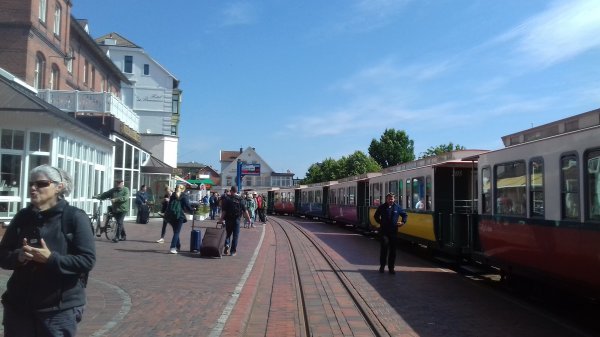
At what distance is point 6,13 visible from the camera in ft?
79.9

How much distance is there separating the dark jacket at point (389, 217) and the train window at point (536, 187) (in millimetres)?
3586

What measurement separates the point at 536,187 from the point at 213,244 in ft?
23.6

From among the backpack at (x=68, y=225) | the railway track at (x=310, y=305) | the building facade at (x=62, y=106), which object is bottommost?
the railway track at (x=310, y=305)

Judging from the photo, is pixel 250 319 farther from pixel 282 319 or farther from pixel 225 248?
pixel 225 248

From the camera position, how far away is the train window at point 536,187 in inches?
339

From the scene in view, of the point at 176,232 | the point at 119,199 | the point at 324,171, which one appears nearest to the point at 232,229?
the point at 176,232

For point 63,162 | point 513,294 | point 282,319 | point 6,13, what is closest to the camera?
point 282,319

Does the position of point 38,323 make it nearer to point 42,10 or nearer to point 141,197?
point 141,197

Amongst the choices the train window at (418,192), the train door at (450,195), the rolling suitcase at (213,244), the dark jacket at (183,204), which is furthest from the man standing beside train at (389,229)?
the dark jacket at (183,204)

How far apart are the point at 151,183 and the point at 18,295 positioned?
32.8 metres

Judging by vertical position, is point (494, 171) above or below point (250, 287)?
above

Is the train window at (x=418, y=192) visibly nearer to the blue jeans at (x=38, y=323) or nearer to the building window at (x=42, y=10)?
the blue jeans at (x=38, y=323)

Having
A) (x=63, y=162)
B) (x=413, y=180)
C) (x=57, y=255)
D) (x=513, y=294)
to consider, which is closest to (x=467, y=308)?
(x=513, y=294)

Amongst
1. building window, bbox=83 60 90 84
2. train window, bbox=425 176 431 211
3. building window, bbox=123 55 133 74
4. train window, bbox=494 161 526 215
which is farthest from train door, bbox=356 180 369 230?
building window, bbox=123 55 133 74
